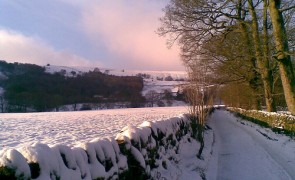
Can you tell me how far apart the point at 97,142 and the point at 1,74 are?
430 ft

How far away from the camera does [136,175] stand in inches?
196

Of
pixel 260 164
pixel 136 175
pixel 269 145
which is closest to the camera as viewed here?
pixel 136 175

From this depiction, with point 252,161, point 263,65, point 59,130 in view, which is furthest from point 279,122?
point 59,130

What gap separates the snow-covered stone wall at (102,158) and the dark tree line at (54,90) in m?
89.6

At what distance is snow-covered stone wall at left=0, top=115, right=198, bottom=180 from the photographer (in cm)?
272

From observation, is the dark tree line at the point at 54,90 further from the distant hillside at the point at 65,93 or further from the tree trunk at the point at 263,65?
the tree trunk at the point at 263,65

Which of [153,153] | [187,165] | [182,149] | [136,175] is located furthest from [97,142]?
[182,149]

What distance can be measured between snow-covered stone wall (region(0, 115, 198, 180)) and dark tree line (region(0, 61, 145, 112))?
8965cm

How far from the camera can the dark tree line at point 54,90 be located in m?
91.0

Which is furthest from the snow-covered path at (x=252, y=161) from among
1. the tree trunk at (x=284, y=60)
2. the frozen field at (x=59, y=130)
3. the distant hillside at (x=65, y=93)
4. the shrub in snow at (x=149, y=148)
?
the distant hillside at (x=65, y=93)

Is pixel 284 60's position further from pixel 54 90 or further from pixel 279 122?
pixel 54 90

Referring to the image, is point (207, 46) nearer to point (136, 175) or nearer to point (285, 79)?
point (285, 79)

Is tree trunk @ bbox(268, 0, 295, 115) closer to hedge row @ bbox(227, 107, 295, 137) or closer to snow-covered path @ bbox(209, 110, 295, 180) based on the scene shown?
hedge row @ bbox(227, 107, 295, 137)

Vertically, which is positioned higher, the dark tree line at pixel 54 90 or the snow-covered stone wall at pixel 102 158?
the dark tree line at pixel 54 90
